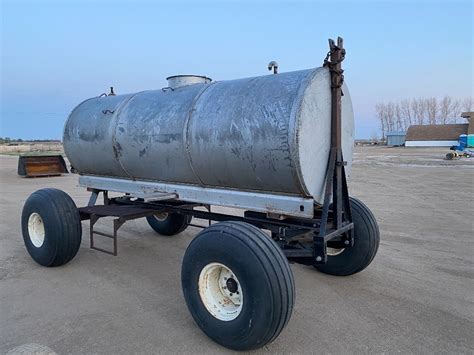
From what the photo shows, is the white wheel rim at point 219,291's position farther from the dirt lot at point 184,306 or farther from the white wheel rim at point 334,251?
the white wheel rim at point 334,251

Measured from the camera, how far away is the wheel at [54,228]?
16.1 ft

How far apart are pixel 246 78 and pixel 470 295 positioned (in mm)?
3446

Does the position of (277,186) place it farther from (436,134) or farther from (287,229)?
(436,134)

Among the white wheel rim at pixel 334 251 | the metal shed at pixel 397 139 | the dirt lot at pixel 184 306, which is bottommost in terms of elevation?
the dirt lot at pixel 184 306

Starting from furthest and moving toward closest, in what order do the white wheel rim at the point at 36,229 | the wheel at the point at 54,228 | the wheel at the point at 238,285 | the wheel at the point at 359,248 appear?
the white wheel rim at the point at 36,229, the wheel at the point at 54,228, the wheel at the point at 359,248, the wheel at the point at 238,285

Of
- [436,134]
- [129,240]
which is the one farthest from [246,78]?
[436,134]

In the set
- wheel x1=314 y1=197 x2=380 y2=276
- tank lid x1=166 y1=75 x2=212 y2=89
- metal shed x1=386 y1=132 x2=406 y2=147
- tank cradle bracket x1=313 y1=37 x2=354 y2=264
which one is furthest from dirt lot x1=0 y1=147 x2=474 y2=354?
metal shed x1=386 y1=132 x2=406 y2=147

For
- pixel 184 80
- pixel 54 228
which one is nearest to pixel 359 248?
pixel 184 80

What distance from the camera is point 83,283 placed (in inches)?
182

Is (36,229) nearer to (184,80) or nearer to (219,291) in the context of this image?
(184,80)

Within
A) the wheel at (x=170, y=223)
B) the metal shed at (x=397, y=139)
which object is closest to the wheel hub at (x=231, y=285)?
the wheel at (x=170, y=223)

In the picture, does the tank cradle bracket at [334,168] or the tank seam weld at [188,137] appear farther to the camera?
the tank seam weld at [188,137]

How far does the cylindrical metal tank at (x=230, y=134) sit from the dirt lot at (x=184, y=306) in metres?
1.28

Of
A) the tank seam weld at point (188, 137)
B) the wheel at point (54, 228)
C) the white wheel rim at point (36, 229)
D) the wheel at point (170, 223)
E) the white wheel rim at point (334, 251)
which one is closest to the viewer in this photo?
the tank seam weld at point (188, 137)
